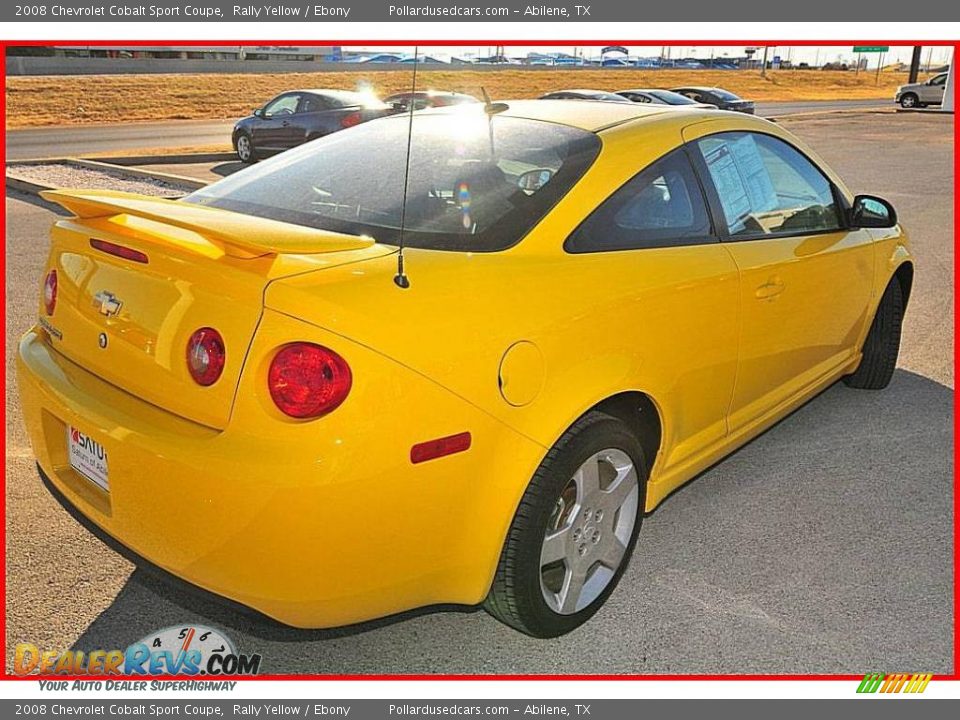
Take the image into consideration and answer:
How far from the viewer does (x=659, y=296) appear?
9.20ft

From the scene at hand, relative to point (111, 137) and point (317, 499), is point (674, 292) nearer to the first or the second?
point (317, 499)

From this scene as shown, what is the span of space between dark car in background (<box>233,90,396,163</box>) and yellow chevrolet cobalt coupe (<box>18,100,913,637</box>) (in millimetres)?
13076

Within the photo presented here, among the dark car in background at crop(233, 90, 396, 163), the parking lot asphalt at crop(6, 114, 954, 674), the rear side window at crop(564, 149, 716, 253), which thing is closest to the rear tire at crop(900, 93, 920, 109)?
the dark car in background at crop(233, 90, 396, 163)

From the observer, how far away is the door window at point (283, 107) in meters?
16.3

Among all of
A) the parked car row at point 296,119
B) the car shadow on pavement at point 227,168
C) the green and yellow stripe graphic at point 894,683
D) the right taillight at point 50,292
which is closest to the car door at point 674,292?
the green and yellow stripe graphic at point 894,683

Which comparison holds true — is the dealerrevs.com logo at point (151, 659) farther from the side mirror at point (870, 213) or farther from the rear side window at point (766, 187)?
the side mirror at point (870, 213)

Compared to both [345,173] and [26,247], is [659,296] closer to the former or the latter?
[345,173]

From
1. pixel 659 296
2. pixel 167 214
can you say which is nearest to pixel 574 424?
pixel 659 296

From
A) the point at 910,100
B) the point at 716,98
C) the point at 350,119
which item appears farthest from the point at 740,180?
the point at 910,100

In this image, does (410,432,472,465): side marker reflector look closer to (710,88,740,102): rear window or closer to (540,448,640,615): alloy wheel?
(540,448,640,615): alloy wheel

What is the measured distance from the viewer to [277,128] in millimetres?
16203

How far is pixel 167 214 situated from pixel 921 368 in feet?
15.3

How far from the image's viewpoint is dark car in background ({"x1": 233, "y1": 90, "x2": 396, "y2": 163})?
15820 millimetres

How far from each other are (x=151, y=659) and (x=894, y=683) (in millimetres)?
2317
